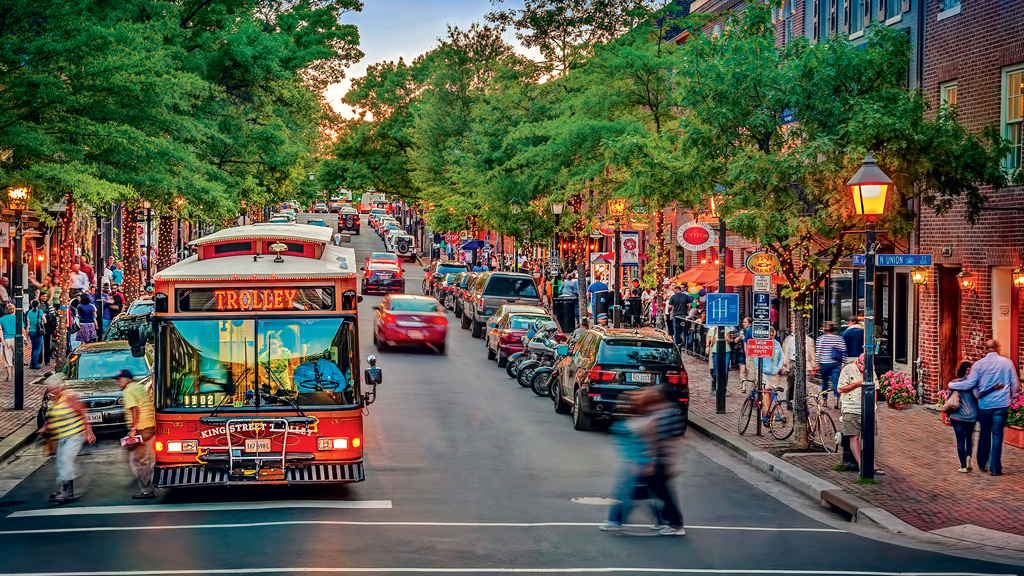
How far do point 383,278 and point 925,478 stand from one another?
128 ft

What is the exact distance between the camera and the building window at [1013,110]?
21328 millimetres

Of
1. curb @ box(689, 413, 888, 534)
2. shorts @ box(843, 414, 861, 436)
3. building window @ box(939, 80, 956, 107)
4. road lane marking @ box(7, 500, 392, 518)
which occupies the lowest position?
curb @ box(689, 413, 888, 534)

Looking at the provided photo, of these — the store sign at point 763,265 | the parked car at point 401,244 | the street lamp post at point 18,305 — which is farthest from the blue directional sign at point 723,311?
the parked car at point 401,244

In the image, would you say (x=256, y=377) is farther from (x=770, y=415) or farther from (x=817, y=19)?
(x=817, y=19)

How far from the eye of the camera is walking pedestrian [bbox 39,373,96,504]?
14.2m

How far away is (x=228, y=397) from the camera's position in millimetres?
13672

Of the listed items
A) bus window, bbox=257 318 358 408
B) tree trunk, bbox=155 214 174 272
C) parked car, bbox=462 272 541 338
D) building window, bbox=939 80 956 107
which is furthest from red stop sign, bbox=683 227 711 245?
tree trunk, bbox=155 214 174 272

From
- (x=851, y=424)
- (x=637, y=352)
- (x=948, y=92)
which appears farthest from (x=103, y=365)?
(x=948, y=92)

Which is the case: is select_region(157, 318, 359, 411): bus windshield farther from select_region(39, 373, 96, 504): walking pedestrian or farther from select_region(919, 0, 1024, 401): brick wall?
select_region(919, 0, 1024, 401): brick wall

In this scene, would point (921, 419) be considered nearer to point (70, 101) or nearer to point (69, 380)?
point (69, 380)

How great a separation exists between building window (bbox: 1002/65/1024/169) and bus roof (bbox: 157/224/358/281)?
12804 millimetres

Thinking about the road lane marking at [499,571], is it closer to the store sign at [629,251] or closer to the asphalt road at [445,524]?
the asphalt road at [445,524]

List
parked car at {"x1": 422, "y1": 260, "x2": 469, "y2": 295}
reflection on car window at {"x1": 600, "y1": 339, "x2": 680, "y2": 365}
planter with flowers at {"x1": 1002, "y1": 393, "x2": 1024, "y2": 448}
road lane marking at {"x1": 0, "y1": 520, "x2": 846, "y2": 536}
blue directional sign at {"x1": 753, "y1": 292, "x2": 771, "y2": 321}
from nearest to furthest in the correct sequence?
road lane marking at {"x1": 0, "y1": 520, "x2": 846, "y2": 536}, planter with flowers at {"x1": 1002, "y1": 393, "x2": 1024, "y2": 448}, blue directional sign at {"x1": 753, "y1": 292, "x2": 771, "y2": 321}, reflection on car window at {"x1": 600, "y1": 339, "x2": 680, "y2": 365}, parked car at {"x1": 422, "y1": 260, "x2": 469, "y2": 295}

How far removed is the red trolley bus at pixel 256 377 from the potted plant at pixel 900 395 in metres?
13.3
